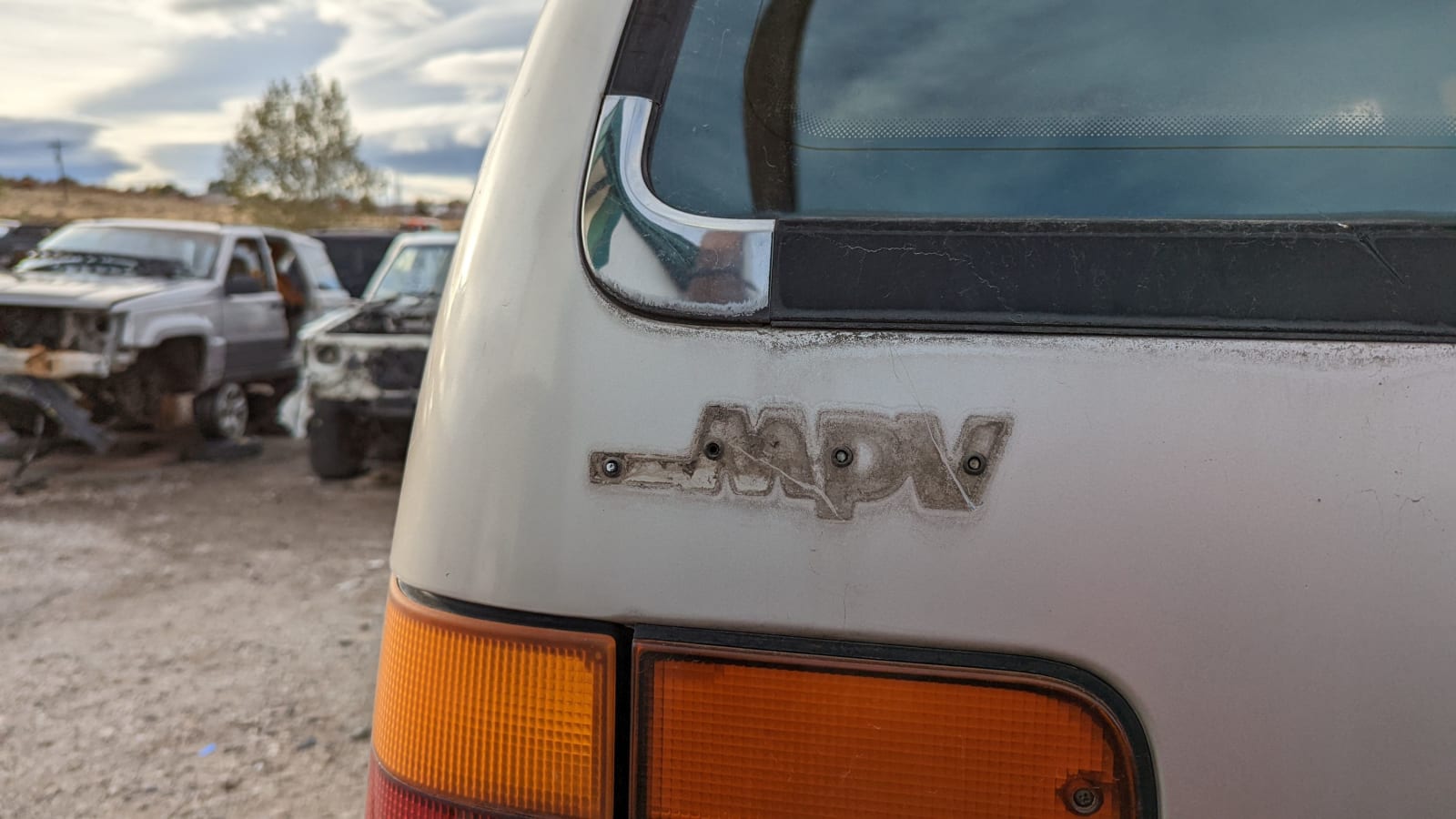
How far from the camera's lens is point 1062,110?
3.50ft

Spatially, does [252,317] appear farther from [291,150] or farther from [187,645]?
[291,150]

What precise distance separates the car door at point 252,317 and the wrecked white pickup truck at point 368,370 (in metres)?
1.58

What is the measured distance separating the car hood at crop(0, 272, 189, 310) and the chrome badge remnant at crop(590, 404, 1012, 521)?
7.94 meters

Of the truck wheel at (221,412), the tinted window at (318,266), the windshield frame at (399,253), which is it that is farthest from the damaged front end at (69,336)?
the tinted window at (318,266)

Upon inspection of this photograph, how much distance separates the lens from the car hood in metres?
7.30

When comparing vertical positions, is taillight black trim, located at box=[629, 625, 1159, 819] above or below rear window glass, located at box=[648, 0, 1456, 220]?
below

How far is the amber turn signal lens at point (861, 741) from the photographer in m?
0.93

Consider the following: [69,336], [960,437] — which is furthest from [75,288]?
[960,437]

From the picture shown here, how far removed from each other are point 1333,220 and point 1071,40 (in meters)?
0.33

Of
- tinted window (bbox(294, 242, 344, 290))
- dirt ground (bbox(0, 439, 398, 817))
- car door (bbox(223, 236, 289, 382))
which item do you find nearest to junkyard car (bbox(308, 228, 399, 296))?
tinted window (bbox(294, 242, 344, 290))

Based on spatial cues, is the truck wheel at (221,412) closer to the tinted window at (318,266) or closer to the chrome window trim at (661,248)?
the tinted window at (318,266)

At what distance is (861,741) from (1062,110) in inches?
27.3

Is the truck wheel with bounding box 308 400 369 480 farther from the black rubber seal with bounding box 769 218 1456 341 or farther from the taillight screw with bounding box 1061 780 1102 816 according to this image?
the taillight screw with bounding box 1061 780 1102 816

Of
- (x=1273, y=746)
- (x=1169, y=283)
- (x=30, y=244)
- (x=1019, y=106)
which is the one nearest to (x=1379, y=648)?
(x=1273, y=746)
